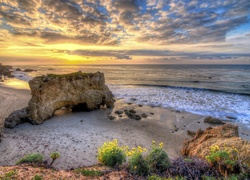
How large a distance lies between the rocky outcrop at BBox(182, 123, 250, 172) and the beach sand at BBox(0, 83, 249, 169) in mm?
1513

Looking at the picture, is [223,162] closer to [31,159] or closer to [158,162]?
[158,162]

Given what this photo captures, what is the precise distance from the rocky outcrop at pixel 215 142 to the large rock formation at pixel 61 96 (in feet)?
44.3

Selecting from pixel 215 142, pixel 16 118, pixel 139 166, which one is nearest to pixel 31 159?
pixel 139 166

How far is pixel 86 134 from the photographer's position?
14164 mm

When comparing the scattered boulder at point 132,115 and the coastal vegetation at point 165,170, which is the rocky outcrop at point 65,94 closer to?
the scattered boulder at point 132,115

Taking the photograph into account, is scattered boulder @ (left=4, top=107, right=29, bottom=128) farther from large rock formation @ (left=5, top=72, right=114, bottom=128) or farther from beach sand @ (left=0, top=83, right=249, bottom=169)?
beach sand @ (left=0, top=83, right=249, bottom=169)

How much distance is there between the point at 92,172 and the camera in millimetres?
6461

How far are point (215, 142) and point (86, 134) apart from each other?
9798mm

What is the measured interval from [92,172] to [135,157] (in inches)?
71.0

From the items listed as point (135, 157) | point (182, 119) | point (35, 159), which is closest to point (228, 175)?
point (135, 157)

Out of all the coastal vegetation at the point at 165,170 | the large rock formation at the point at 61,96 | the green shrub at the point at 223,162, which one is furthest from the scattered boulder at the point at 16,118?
the green shrub at the point at 223,162

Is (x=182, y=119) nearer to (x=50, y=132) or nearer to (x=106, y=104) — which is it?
(x=106, y=104)

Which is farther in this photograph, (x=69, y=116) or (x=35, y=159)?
(x=69, y=116)

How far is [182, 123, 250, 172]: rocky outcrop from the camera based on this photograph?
8.23 meters
